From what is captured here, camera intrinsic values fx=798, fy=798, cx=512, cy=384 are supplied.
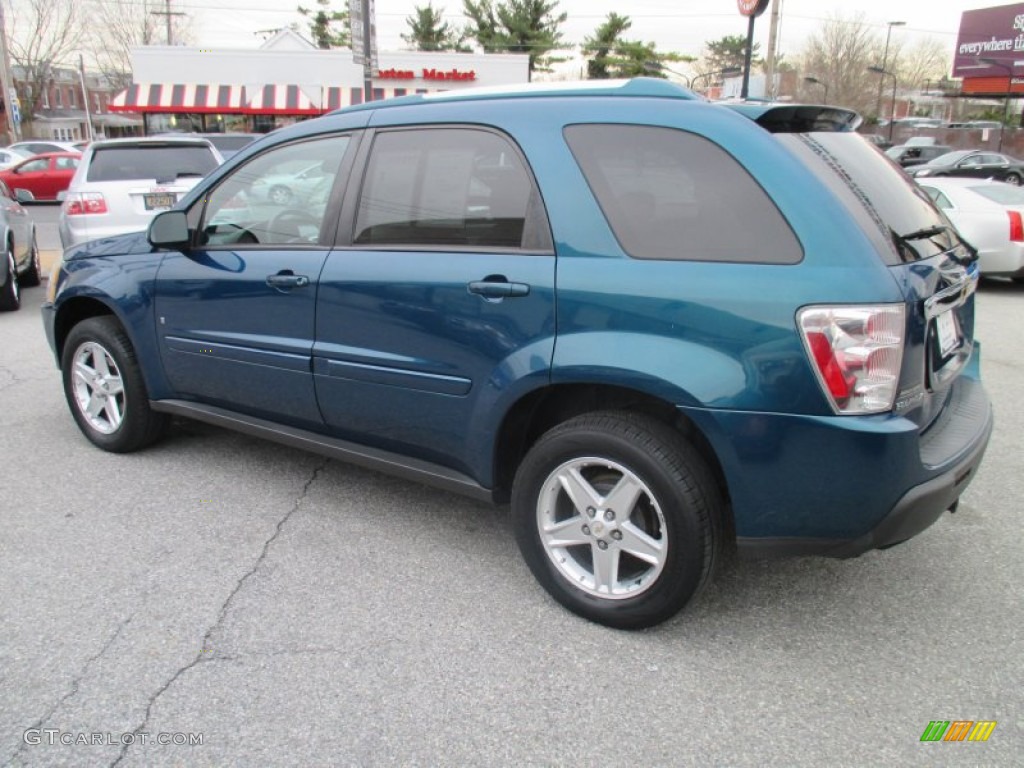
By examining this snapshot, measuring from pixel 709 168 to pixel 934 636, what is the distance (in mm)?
1769

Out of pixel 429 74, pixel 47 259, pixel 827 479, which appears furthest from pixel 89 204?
pixel 429 74

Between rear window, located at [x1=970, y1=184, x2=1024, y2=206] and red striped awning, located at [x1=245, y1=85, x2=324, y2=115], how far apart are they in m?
23.3

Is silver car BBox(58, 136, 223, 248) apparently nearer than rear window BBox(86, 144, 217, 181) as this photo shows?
Yes

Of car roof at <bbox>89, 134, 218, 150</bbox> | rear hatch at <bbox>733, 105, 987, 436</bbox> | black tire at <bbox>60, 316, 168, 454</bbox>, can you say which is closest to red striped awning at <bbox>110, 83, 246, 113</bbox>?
car roof at <bbox>89, 134, 218, 150</bbox>

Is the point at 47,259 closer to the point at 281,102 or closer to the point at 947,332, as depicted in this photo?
the point at 947,332

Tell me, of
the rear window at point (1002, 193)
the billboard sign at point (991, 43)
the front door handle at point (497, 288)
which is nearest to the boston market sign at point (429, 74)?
the rear window at point (1002, 193)

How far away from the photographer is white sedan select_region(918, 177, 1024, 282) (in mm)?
9250

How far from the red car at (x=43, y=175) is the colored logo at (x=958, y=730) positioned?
Answer: 25763 mm

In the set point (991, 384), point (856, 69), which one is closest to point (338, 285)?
point (991, 384)

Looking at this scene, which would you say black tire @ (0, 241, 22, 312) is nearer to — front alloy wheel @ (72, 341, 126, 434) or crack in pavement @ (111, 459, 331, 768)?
front alloy wheel @ (72, 341, 126, 434)

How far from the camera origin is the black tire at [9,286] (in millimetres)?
8188

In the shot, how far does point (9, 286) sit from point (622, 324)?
803cm

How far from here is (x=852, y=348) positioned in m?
2.28

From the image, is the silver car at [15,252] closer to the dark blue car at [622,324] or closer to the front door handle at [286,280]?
the dark blue car at [622,324]
